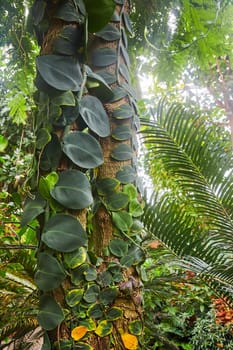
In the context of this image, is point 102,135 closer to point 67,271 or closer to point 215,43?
point 67,271

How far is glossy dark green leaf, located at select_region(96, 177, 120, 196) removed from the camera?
628mm

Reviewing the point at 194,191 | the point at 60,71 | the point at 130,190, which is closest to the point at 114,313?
the point at 130,190

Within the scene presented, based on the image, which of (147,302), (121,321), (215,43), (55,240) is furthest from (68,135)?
(147,302)

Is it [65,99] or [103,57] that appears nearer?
[65,99]

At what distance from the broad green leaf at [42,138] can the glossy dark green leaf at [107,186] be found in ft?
0.46

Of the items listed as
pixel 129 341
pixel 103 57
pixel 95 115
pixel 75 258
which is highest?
pixel 103 57

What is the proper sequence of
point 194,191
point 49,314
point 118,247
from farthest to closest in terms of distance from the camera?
point 194,191
point 118,247
point 49,314

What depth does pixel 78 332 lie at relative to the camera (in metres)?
0.50

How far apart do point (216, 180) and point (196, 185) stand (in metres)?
0.07

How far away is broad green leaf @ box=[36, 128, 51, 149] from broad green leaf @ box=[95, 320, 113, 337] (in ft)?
1.06

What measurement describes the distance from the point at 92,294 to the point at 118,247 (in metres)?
0.10

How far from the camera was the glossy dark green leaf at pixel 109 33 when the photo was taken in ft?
2.37

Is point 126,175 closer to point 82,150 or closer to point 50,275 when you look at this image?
point 82,150

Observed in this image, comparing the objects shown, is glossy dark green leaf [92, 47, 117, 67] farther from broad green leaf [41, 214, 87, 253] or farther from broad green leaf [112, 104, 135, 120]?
broad green leaf [41, 214, 87, 253]
